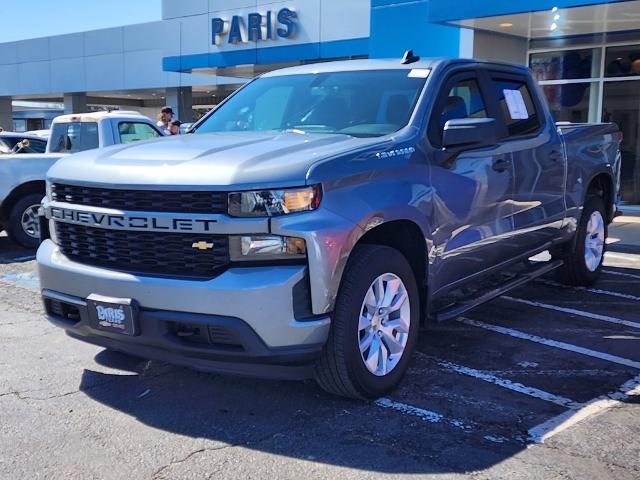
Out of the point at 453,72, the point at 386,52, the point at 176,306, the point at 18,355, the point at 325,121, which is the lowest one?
the point at 18,355

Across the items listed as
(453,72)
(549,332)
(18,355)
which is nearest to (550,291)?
(549,332)

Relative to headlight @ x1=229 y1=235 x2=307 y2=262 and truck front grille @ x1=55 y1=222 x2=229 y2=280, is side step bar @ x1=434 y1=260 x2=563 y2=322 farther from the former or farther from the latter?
truck front grille @ x1=55 y1=222 x2=229 y2=280

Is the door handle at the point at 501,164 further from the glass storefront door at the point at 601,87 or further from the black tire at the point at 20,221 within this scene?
the glass storefront door at the point at 601,87

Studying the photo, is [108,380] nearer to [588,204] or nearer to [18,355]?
[18,355]

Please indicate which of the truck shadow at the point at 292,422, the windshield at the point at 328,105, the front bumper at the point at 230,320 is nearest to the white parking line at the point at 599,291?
the windshield at the point at 328,105

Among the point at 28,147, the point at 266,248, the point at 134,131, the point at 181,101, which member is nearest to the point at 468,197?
the point at 266,248

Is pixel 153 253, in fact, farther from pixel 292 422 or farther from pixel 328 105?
pixel 328 105

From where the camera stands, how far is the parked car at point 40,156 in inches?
356

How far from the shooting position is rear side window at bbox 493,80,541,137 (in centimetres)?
542

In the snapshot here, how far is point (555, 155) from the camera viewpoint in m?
5.89

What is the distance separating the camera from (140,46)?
30.8 m

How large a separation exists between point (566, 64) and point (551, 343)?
997 cm

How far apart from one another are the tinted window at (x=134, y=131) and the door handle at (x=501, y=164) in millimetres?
6280

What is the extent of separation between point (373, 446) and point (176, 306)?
47.9 inches
